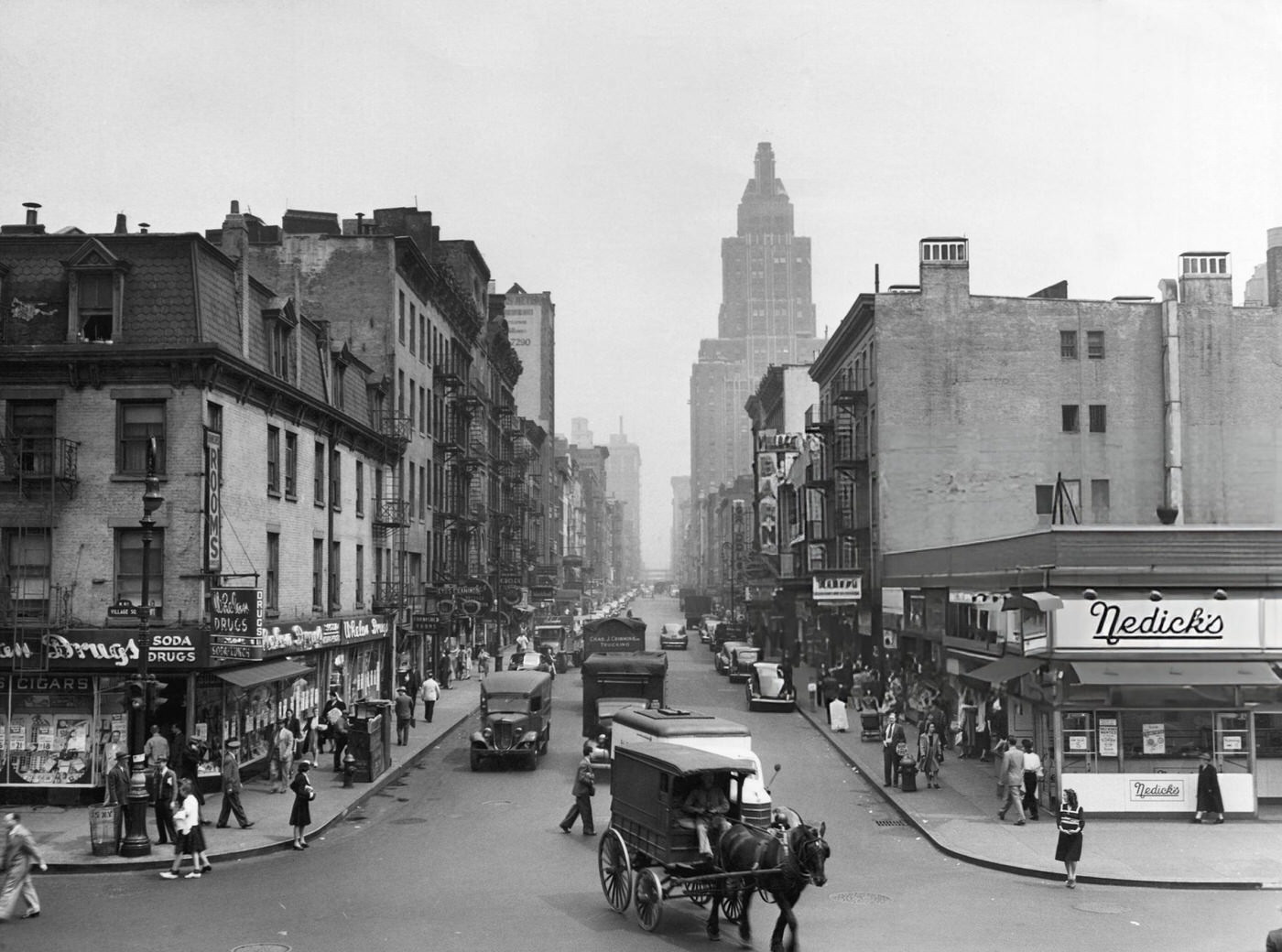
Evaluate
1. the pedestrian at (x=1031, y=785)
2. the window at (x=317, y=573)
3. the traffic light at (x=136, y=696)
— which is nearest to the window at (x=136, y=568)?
the traffic light at (x=136, y=696)

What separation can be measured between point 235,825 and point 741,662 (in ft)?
122

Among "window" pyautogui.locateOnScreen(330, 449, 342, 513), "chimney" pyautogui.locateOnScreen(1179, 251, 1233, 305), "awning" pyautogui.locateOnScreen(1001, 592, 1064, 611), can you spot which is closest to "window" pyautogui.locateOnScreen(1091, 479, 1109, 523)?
"chimney" pyautogui.locateOnScreen(1179, 251, 1233, 305)

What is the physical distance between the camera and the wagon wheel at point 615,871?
1694 cm

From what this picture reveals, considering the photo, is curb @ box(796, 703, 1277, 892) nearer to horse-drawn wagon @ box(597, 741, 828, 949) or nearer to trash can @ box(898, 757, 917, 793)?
trash can @ box(898, 757, 917, 793)

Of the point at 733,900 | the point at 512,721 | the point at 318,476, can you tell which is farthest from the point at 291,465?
the point at 733,900

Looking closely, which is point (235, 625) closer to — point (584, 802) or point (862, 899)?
point (584, 802)

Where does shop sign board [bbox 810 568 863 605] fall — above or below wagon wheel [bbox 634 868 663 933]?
above

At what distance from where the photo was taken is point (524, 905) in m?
17.3

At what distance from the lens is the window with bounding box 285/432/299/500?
3419 centimetres

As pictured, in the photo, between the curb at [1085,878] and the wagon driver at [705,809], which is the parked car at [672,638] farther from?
the wagon driver at [705,809]

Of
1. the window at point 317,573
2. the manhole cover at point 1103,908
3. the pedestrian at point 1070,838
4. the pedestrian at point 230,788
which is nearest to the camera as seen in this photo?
the manhole cover at point 1103,908

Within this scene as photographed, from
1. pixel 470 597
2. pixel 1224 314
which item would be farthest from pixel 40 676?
pixel 1224 314

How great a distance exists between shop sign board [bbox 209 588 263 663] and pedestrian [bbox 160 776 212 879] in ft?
19.9

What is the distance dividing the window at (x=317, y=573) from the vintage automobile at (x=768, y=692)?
16.8m
